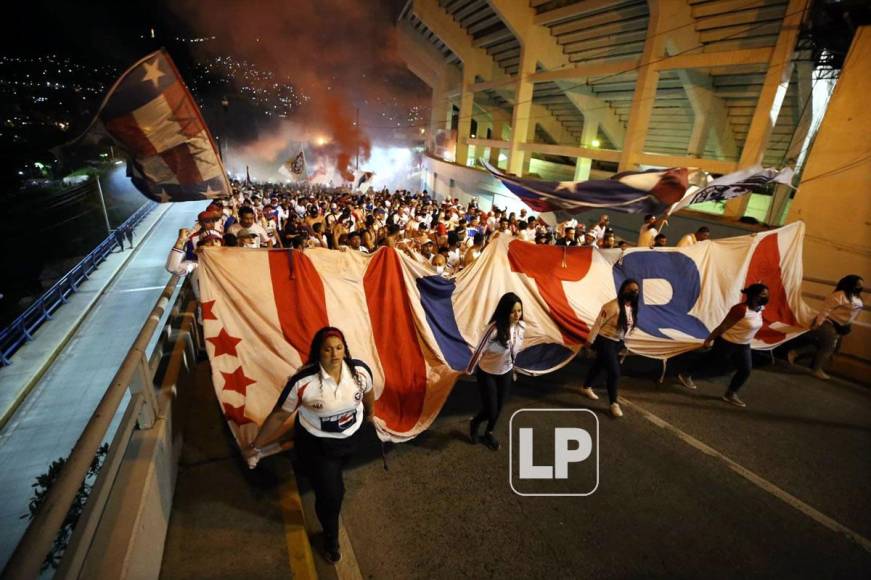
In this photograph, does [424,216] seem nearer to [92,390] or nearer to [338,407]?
[92,390]

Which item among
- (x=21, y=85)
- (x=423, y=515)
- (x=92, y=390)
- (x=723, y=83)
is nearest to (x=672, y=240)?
(x=723, y=83)

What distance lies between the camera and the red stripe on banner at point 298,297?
3.97 meters

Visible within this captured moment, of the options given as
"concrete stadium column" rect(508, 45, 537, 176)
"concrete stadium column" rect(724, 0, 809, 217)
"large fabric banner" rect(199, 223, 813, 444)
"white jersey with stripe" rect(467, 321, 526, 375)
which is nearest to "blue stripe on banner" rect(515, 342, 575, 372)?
"large fabric banner" rect(199, 223, 813, 444)

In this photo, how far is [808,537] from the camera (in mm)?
3395

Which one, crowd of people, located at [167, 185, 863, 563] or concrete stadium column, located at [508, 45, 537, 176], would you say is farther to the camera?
concrete stadium column, located at [508, 45, 537, 176]

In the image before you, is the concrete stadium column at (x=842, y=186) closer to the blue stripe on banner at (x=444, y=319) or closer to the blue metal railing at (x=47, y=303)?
the blue stripe on banner at (x=444, y=319)

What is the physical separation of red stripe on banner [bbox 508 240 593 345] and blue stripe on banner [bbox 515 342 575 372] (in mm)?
167

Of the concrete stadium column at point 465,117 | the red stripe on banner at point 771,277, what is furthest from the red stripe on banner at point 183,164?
the concrete stadium column at point 465,117

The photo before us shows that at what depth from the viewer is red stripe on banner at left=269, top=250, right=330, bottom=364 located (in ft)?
13.0

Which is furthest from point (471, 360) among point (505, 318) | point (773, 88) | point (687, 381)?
point (773, 88)

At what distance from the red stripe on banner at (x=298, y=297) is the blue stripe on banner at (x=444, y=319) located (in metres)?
1.21

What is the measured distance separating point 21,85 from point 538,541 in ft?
260

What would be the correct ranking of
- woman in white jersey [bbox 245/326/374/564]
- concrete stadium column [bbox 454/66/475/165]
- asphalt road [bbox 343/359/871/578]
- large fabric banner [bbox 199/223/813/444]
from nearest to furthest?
woman in white jersey [bbox 245/326/374/564] < asphalt road [bbox 343/359/871/578] < large fabric banner [bbox 199/223/813/444] < concrete stadium column [bbox 454/66/475/165]

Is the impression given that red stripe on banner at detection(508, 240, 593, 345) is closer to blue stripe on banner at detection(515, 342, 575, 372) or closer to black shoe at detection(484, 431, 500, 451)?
blue stripe on banner at detection(515, 342, 575, 372)
